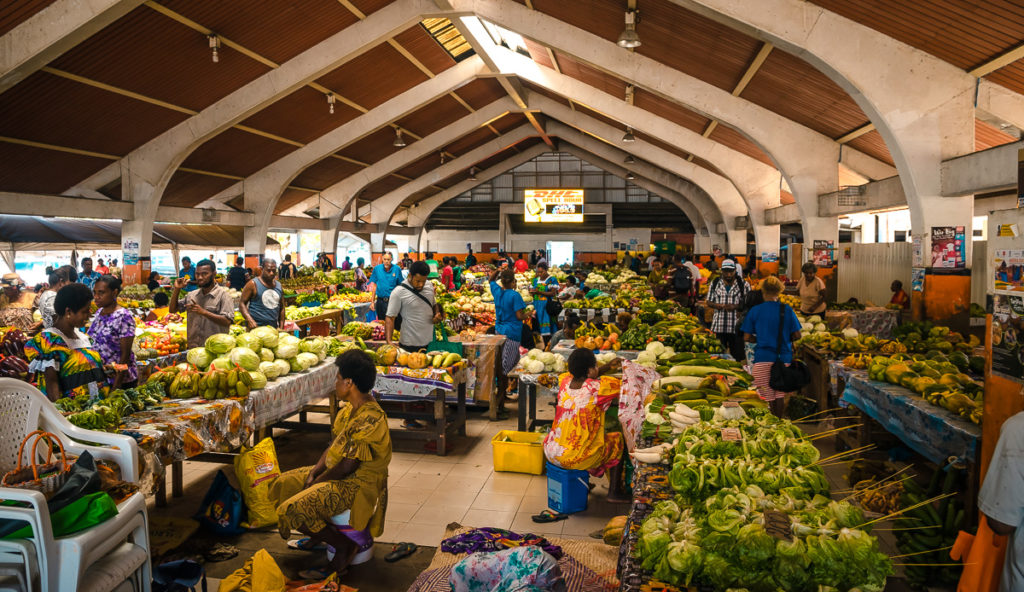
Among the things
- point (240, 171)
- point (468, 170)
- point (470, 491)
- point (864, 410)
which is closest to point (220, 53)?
point (240, 171)

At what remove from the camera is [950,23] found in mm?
6855

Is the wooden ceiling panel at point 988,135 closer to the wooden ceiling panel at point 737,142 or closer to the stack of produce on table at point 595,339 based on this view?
the wooden ceiling panel at point 737,142

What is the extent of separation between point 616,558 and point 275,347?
372 cm

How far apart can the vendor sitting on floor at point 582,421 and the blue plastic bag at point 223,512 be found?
220cm

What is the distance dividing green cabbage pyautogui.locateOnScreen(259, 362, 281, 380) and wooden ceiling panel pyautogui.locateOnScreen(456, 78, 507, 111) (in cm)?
1451

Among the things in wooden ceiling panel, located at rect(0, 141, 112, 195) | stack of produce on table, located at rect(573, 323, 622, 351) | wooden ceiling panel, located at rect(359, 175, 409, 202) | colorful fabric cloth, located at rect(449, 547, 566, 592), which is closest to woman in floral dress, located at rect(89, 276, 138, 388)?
colorful fabric cloth, located at rect(449, 547, 566, 592)

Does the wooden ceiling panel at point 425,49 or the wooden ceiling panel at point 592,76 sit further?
the wooden ceiling panel at point 592,76

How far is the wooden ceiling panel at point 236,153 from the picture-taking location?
1587 centimetres

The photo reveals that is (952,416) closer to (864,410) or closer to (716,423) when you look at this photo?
(864,410)

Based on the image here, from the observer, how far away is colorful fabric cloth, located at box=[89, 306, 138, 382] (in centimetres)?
491

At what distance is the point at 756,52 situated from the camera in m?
9.74

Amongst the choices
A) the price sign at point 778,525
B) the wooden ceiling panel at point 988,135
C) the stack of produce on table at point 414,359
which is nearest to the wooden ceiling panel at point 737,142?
the wooden ceiling panel at point 988,135

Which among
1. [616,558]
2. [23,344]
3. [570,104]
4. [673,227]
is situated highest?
[570,104]

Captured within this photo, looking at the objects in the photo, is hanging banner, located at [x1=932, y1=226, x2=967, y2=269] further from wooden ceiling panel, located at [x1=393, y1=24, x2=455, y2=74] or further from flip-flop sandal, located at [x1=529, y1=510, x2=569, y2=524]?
wooden ceiling panel, located at [x1=393, y1=24, x2=455, y2=74]
